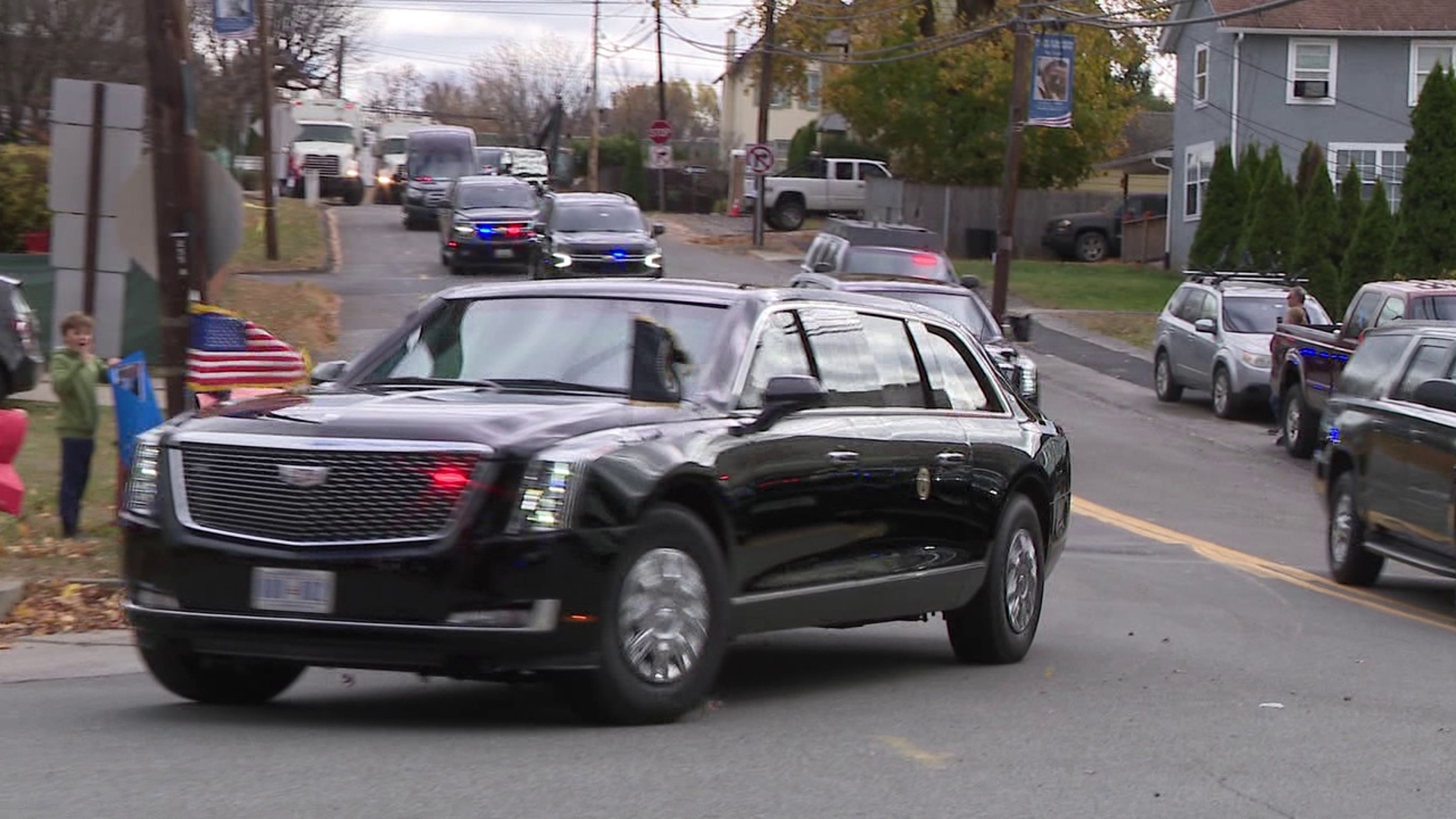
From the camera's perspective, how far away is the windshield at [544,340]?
8148 mm

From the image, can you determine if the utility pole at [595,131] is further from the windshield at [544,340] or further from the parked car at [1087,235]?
the windshield at [544,340]

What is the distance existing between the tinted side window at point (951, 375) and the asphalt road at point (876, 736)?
1.29 metres

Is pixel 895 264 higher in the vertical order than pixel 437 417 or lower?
higher

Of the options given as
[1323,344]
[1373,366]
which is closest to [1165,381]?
[1323,344]

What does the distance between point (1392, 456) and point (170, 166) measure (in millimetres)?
8176

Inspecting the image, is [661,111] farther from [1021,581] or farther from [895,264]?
[1021,581]

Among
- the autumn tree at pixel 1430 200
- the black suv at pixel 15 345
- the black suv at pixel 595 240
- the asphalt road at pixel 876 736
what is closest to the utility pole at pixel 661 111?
the black suv at pixel 595 240

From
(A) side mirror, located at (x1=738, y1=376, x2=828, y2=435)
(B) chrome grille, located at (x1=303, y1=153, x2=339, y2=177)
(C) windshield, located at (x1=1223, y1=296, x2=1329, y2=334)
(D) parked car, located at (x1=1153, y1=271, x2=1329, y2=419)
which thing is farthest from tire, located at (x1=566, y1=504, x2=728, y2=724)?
(B) chrome grille, located at (x1=303, y1=153, x2=339, y2=177)

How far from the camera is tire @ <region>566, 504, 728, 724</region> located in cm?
713

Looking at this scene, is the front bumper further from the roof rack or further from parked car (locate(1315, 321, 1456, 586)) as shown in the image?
the roof rack

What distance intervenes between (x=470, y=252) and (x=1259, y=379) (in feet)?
61.1

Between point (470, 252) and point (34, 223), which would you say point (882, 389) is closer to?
point (34, 223)

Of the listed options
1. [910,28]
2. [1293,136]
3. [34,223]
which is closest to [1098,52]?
[910,28]

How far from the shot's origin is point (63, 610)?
434 inches
